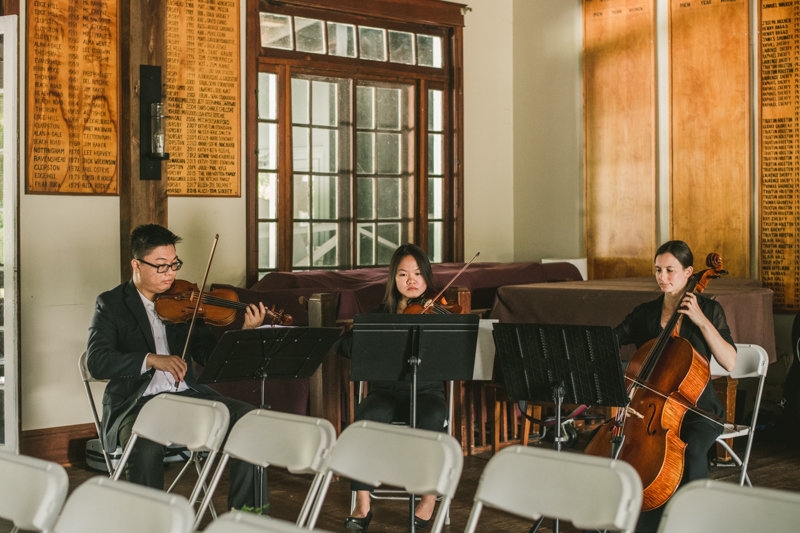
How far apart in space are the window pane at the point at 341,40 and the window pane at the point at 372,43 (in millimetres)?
63

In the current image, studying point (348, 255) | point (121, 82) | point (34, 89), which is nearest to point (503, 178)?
point (348, 255)

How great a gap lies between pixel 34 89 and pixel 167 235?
171 centimetres

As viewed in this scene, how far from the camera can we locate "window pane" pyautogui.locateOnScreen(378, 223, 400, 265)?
21.8 feet

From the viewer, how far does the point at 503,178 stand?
7.31m

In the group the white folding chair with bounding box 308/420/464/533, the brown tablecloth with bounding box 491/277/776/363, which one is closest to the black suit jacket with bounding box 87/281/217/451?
the white folding chair with bounding box 308/420/464/533

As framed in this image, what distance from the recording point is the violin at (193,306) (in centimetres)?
368

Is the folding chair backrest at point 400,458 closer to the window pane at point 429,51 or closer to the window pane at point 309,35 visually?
the window pane at point 309,35

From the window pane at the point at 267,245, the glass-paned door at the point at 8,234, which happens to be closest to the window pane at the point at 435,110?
the window pane at the point at 267,245

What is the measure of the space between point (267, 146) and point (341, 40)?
99 centimetres

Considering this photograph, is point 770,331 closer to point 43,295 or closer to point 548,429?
point 548,429

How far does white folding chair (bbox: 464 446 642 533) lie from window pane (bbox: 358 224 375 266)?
444cm

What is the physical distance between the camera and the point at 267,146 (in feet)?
19.6

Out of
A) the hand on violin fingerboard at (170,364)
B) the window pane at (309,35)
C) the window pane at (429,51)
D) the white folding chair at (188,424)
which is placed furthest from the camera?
the window pane at (429,51)

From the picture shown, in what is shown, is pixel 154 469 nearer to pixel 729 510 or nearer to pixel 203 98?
pixel 729 510
